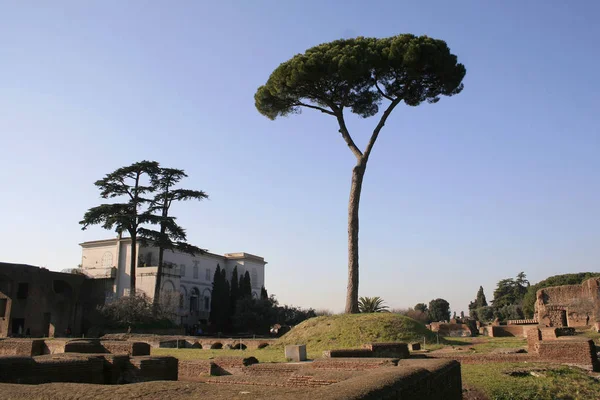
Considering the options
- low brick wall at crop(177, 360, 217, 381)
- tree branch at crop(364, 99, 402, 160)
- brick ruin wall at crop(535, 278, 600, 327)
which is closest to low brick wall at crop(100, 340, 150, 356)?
low brick wall at crop(177, 360, 217, 381)

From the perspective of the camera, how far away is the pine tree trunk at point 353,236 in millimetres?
22797

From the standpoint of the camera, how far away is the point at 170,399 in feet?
14.0

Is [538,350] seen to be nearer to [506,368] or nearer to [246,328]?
[506,368]

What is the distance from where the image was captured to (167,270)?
139 feet

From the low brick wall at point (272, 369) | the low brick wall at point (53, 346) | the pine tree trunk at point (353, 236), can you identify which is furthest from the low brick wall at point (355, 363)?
the pine tree trunk at point (353, 236)

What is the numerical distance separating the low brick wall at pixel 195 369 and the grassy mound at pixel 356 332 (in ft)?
25.6

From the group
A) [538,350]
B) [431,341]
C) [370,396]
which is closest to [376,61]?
[431,341]

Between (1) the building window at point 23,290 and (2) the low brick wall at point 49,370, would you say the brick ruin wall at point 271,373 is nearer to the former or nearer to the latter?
(2) the low brick wall at point 49,370

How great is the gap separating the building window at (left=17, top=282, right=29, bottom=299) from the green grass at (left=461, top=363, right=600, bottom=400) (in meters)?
32.6

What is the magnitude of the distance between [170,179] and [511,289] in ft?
178

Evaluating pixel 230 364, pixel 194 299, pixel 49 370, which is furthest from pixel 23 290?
pixel 49 370

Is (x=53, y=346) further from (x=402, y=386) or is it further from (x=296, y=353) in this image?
(x=402, y=386)

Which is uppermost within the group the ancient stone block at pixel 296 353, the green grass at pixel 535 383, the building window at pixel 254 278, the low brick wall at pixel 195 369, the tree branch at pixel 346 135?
the tree branch at pixel 346 135

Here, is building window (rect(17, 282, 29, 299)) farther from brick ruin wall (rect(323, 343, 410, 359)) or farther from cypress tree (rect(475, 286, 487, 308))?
cypress tree (rect(475, 286, 487, 308))
